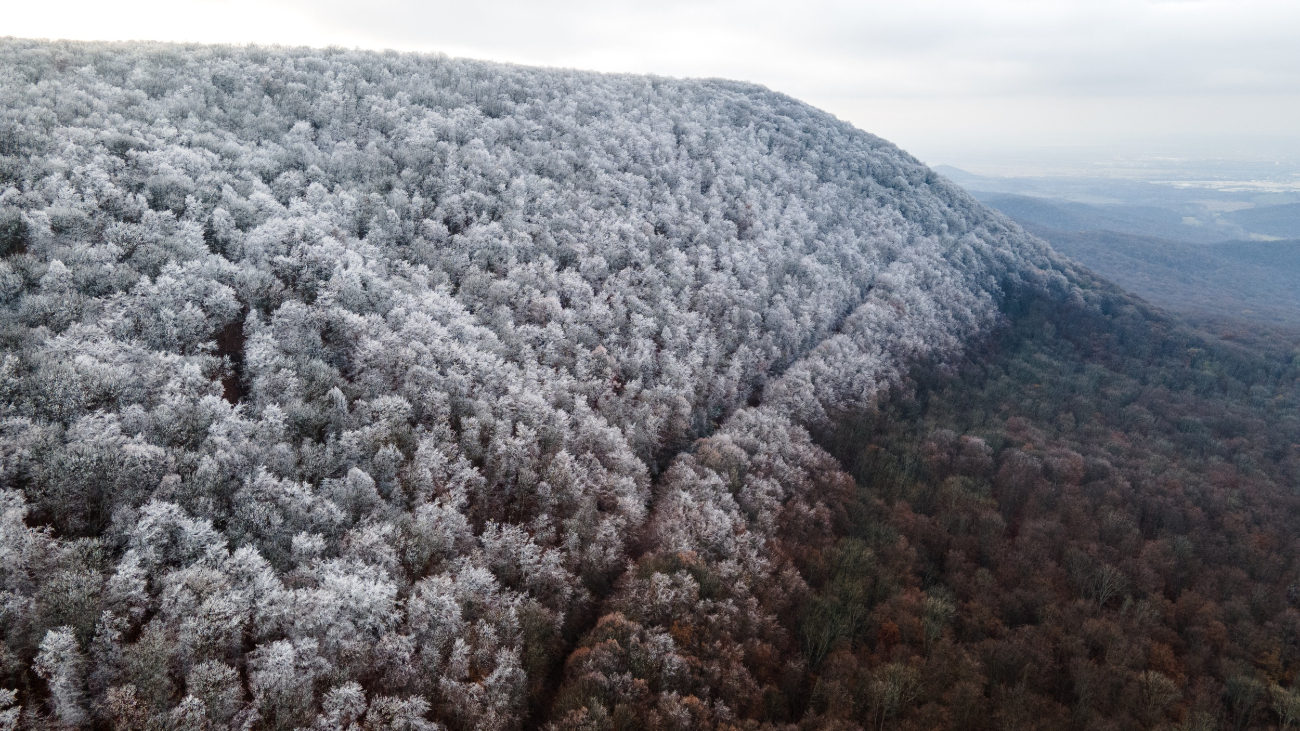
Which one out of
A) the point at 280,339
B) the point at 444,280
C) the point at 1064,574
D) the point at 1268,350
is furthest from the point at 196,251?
the point at 1268,350

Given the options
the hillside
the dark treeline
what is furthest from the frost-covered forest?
the dark treeline

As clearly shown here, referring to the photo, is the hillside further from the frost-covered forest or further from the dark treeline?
the dark treeline

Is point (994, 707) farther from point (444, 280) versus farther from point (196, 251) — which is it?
point (196, 251)

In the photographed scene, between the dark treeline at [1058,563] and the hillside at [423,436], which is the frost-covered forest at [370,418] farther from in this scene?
the dark treeline at [1058,563]

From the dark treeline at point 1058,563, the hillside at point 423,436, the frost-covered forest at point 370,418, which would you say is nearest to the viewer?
the frost-covered forest at point 370,418

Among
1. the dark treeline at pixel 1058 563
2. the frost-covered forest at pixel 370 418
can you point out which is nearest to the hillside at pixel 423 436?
the frost-covered forest at pixel 370 418

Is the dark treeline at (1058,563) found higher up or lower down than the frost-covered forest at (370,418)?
lower down
